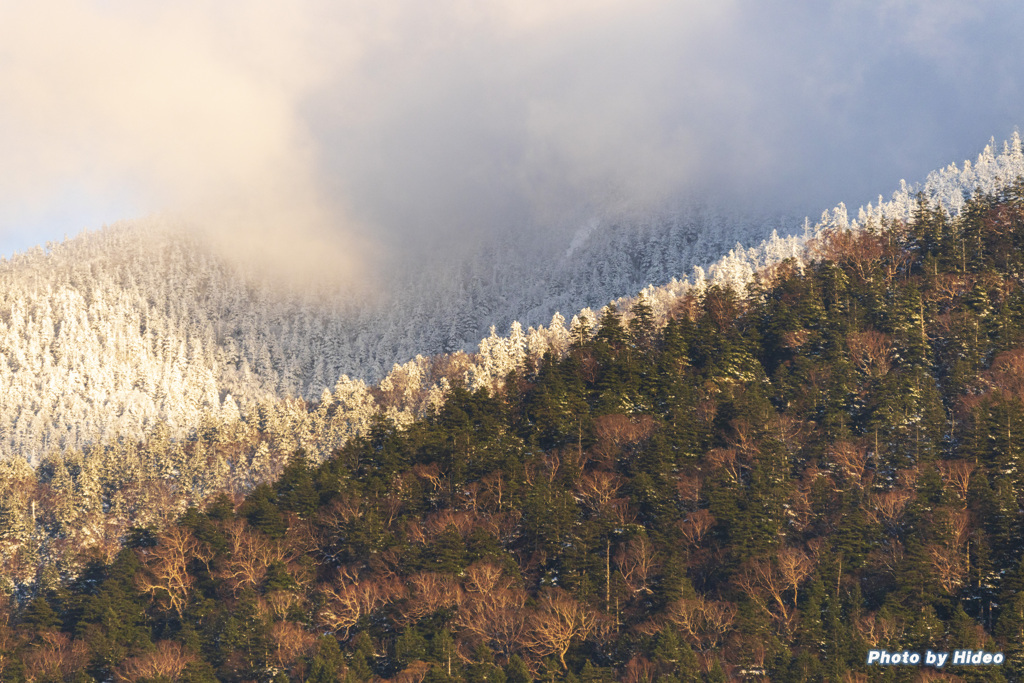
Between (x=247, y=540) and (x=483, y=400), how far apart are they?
28872mm

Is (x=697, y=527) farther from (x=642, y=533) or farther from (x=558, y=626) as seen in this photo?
(x=558, y=626)

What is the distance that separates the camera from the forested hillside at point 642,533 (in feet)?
220

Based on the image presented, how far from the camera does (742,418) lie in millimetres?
89375

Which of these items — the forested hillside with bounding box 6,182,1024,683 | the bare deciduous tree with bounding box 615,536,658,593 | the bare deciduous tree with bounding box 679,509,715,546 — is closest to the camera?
the forested hillside with bounding box 6,182,1024,683

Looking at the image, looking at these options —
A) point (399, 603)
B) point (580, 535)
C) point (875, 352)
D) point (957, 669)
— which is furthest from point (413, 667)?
point (875, 352)

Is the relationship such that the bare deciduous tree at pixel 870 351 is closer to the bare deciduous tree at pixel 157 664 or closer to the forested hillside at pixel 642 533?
the forested hillside at pixel 642 533

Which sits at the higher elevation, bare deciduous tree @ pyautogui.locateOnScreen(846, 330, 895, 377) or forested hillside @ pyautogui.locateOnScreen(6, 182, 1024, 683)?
bare deciduous tree @ pyautogui.locateOnScreen(846, 330, 895, 377)

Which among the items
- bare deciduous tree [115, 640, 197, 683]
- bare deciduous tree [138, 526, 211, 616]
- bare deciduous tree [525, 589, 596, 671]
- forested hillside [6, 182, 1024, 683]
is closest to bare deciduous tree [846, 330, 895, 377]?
forested hillside [6, 182, 1024, 683]

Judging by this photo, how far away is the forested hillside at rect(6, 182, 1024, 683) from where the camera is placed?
67000 millimetres

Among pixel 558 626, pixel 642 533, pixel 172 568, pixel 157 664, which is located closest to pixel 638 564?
pixel 642 533

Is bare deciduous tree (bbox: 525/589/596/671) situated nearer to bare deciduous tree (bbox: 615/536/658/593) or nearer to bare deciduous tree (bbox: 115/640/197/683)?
bare deciduous tree (bbox: 615/536/658/593)

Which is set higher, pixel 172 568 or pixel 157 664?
pixel 172 568

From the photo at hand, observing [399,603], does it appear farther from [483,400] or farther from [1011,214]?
[1011,214]

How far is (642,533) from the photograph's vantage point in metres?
76.2
